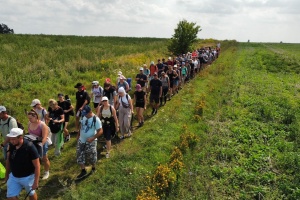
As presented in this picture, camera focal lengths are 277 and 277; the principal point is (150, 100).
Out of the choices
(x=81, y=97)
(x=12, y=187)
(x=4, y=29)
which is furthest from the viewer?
(x=4, y=29)

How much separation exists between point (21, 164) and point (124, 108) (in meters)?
4.76

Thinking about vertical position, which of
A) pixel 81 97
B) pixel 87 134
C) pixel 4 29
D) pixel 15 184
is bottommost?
A: pixel 15 184

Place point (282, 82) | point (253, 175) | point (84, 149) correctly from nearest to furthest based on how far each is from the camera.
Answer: point (84, 149) → point (253, 175) → point (282, 82)

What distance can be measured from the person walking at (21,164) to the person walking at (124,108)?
4518 millimetres

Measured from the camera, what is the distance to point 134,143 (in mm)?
9562

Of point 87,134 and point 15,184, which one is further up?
point 87,134

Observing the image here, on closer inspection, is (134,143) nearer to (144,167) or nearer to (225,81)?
(144,167)

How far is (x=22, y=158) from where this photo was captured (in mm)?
5297

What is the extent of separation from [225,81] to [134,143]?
12.9 metres

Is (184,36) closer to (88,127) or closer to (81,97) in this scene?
(81,97)

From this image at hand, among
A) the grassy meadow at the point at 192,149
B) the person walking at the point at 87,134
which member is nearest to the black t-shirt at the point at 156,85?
the grassy meadow at the point at 192,149

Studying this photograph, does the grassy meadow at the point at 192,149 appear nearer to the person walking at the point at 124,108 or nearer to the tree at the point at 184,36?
the person walking at the point at 124,108

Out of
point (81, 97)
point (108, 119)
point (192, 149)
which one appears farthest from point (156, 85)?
point (108, 119)

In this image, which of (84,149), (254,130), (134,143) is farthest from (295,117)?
(84,149)
